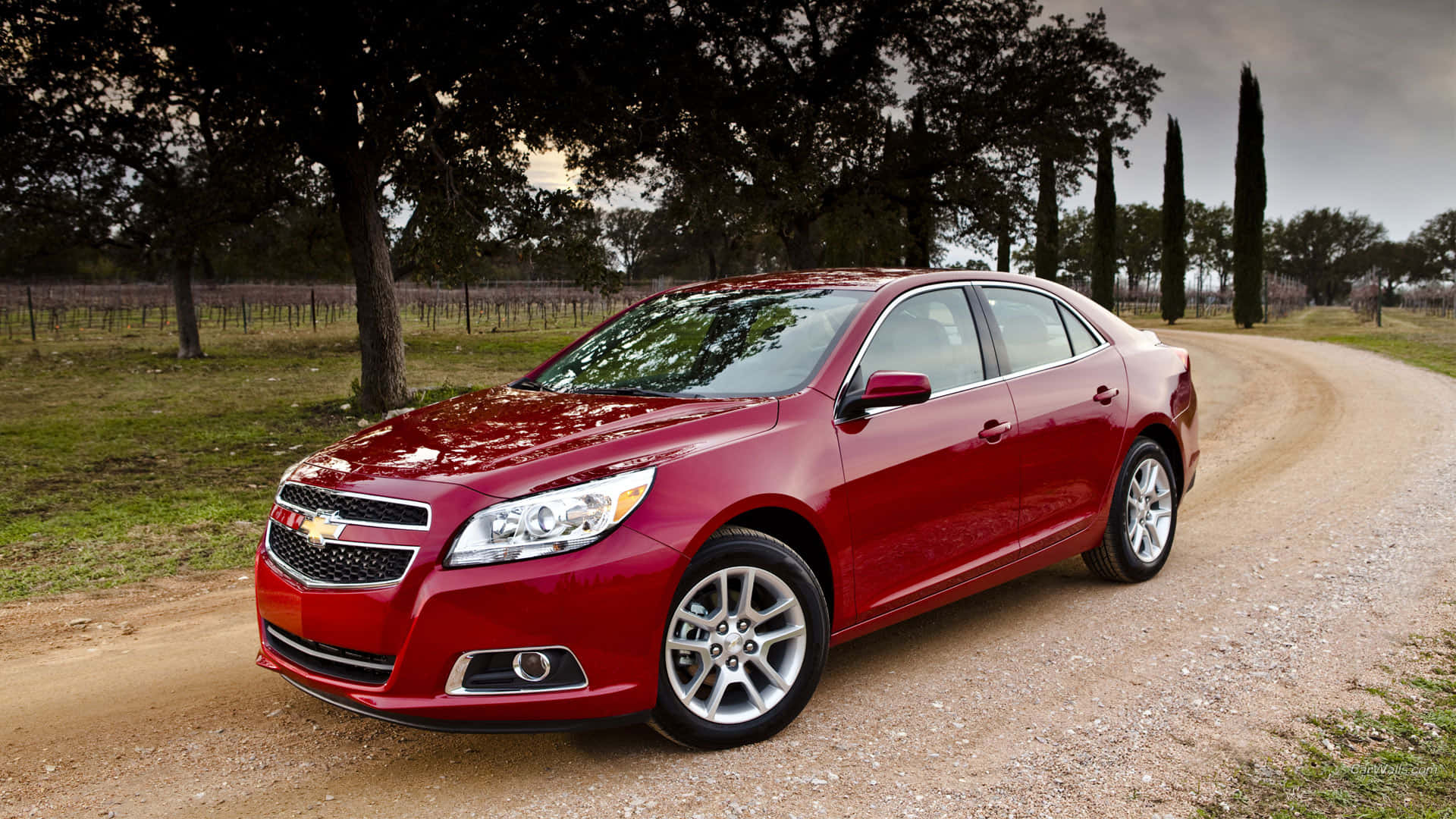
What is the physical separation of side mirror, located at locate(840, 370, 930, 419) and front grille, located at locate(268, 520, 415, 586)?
1.68 metres

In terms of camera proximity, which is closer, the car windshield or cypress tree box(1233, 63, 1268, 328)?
the car windshield

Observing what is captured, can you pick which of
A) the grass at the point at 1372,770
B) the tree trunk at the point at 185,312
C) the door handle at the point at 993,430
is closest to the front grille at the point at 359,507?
the door handle at the point at 993,430

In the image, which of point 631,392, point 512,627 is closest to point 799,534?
point 631,392

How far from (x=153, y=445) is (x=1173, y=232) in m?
44.3

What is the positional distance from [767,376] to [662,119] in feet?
44.4

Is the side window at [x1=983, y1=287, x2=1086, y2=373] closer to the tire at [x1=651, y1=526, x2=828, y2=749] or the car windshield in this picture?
the car windshield

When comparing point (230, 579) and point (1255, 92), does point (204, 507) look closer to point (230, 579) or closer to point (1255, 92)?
point (230, 579)

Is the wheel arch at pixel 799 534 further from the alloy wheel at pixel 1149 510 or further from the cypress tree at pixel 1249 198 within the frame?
the cypress tree at pixel 1249 198

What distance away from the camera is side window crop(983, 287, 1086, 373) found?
4.73 meters

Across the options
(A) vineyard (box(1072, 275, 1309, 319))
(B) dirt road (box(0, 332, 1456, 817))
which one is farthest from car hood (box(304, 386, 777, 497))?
(A) vineyard (box(1072, 275, 1309, 319))

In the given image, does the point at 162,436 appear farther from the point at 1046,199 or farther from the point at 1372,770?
the point at 1046,199

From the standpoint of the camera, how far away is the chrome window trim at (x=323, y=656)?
3078 millimetres

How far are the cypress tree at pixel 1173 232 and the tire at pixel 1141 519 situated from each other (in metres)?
42.8

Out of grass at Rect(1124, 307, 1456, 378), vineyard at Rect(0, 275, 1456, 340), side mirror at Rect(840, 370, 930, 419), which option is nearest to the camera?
side mirror at Rect(840, 370, 930, 419)
